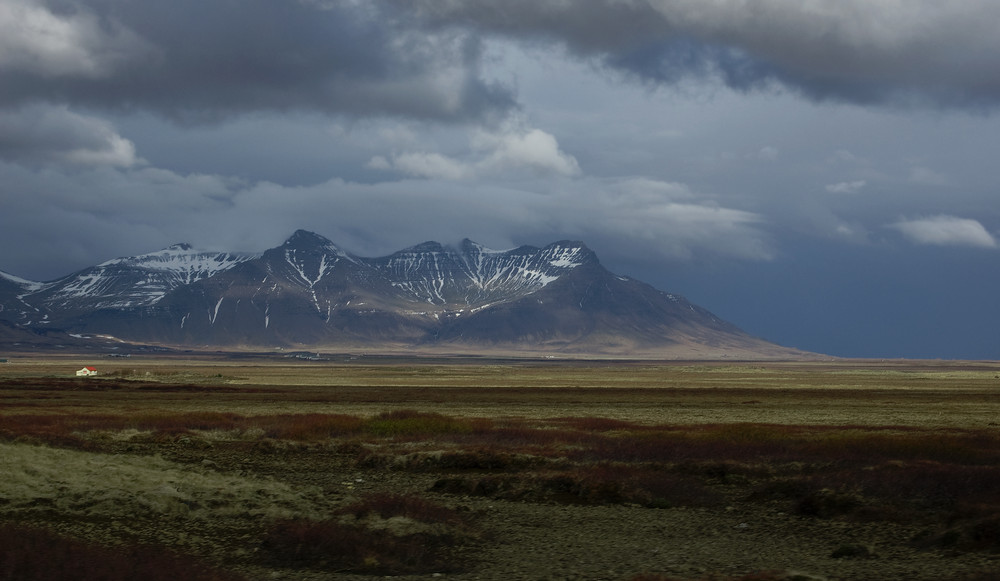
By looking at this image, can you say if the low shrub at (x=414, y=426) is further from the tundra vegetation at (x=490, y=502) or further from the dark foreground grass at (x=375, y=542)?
the dark foreground grass at (x=375, y=542)

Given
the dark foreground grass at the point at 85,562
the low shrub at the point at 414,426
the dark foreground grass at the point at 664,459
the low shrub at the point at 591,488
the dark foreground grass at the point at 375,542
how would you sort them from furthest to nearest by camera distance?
1. the low shrub at the point at 414,426
2. the low shrub at the point at 591,488
3. the dark foreground grass at the point at 664,459
4. the dark foreground grass at the point at 375,542
5. the dark foreground grass at the point at 85,562

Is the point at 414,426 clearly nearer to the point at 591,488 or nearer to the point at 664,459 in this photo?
the point at 664,459

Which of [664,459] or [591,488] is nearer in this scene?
[591,488]

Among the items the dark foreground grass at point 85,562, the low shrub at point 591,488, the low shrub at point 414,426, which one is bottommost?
the low shrub at point 414,426

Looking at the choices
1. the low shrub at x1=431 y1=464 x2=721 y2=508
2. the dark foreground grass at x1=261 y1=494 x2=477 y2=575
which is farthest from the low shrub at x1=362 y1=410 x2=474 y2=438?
the dark foreground grass at x1=261 y1=494 x2=477 y2=575

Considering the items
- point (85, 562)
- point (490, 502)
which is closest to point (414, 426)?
point (490, 502)

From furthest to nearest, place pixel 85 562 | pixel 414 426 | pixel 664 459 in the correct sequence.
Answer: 1. pixel 414 426
2. pixel 664 459
3. pixel 85 562

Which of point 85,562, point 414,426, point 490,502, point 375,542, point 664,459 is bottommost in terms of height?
point 414,426

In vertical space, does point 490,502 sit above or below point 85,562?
below

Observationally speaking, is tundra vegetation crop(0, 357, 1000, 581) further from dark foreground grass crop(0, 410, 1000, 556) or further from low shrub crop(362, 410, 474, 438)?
low shrub crop(362, 410, 474, 438)

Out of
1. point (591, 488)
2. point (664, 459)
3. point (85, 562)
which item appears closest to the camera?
point (85, 562)

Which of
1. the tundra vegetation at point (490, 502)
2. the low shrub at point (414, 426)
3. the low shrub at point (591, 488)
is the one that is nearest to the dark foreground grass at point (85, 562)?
the tundra vegetation at point (490, 502)

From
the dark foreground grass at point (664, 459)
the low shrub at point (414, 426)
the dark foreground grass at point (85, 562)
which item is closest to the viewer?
the dark foreground grass at point (85, 562)

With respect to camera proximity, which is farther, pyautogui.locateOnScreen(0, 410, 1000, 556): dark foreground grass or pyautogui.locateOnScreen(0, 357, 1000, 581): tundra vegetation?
pyautogui.locateOnScreen(0, 410, 1000, 556): dark foreground grass
